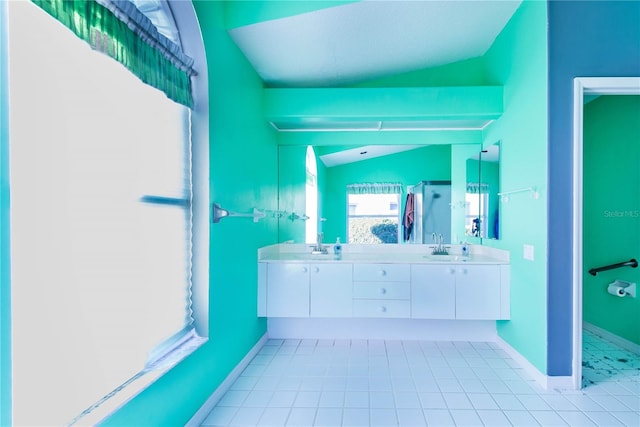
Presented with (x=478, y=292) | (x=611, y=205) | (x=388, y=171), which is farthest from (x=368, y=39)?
(x=611, y=205)

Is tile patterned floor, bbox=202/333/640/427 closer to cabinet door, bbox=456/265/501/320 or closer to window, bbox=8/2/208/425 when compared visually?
cabinet door, bbox=456/265/501/320

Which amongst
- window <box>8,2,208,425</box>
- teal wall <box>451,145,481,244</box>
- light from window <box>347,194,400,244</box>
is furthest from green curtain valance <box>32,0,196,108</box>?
teal wall <box>451,145,481,244</box>

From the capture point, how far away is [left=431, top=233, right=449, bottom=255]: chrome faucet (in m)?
3.23

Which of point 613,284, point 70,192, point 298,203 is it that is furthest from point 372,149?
point 70,192

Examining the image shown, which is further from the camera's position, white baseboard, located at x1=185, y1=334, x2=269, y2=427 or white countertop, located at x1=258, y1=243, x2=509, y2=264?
white countertop, located at x1=258, y1=243, x2=509, y2=264

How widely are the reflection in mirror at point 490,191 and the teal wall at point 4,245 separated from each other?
3151 mm

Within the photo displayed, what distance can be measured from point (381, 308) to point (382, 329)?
1.45 feet

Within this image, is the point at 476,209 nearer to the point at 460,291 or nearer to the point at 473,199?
the point at 473,199

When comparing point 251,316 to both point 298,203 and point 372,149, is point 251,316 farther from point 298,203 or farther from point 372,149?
point 372,149

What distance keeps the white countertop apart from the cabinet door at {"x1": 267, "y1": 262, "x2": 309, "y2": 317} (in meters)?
0.08

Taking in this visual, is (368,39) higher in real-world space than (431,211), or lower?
higher

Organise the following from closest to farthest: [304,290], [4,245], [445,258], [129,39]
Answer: [4,245] < [129,39] < [304,290] < [445,258]

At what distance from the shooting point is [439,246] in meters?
3.27

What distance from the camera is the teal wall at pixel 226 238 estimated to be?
A: 163 centimetres
